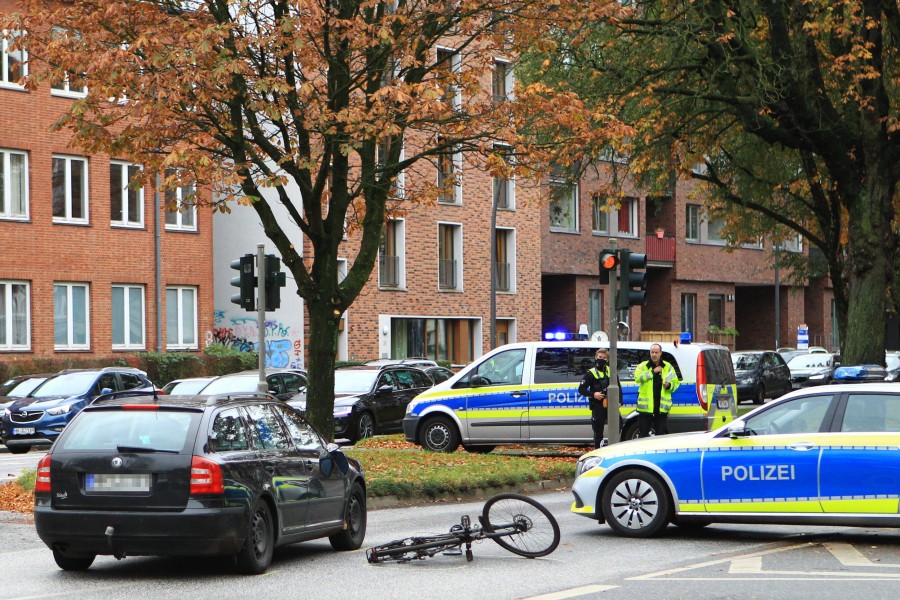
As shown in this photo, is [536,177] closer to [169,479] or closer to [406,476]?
[406,476]

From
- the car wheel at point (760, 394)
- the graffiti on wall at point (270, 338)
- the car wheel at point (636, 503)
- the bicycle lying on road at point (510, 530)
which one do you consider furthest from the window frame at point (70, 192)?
the bicycle lying on road at point (510, 530)

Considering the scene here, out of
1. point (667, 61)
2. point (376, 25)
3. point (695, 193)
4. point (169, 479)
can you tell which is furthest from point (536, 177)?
point (695, 193)

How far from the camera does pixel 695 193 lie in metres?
39.2

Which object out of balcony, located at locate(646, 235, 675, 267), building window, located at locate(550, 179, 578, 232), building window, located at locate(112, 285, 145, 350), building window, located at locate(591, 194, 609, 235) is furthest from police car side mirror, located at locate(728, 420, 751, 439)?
balcony, located at locate(646, 235, 675, 267)

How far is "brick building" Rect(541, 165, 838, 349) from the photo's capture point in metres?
57.4

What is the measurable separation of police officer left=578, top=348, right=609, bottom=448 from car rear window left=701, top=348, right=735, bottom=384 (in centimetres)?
178

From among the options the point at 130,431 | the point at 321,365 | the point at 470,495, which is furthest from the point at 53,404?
the point at 130,431

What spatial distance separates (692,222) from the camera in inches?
2576

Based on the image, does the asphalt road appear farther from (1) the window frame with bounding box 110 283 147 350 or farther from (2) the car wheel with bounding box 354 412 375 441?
(1) the window frame with bounding box 110 283 147 350

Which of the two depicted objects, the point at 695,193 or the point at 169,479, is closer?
the point at 169,479

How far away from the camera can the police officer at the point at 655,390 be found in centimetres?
1950

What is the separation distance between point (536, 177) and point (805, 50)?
7.82 meters

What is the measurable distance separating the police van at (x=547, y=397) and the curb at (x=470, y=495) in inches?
89.4

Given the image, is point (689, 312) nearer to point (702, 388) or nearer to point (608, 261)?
point (702, 388)
